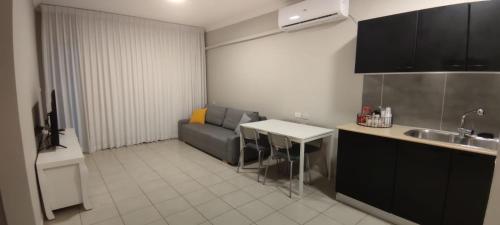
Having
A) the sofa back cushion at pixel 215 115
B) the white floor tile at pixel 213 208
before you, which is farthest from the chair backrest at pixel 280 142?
the sofa back cushion at pixel 215 115

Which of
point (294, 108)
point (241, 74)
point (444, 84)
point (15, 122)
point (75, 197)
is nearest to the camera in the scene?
point (15, 122)

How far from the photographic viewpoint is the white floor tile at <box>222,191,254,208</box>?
2.74 m

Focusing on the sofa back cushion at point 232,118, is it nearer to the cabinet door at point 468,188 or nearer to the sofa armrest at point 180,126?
the sofa armrest at point 180,126

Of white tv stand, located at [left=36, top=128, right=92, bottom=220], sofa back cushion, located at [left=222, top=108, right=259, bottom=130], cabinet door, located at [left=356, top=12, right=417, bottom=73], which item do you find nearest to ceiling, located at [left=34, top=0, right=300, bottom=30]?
cabinet door, located at [left=356, top=12, right=417, bottom=73]

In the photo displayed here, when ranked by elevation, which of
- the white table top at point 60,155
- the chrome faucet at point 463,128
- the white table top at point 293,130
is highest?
the chrome faucet at point 463,128

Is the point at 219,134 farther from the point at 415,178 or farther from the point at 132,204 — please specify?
the point at 415,178

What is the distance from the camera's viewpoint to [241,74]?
4.95 metres

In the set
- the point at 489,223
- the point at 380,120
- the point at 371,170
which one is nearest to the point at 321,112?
the point at 380,120

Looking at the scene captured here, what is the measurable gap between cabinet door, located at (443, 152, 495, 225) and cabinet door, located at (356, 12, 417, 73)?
93 centimetres

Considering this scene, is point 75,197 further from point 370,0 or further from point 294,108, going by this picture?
point 370,0

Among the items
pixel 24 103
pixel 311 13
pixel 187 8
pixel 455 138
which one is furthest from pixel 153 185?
pixel 455 138

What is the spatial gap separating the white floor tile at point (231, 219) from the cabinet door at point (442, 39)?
2215 mm

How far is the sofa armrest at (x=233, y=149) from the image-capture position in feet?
12.7

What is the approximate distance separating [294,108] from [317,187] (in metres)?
1.30
